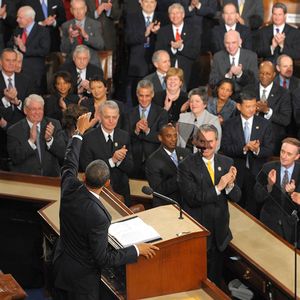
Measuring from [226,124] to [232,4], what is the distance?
6.39ft

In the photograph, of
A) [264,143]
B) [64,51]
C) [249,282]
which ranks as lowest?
[249,282]

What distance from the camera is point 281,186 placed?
6664 millimetres

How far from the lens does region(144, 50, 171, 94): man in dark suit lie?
338 inches

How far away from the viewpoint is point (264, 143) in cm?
775

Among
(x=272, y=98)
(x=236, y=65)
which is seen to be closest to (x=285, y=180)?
(x=272, y=98)

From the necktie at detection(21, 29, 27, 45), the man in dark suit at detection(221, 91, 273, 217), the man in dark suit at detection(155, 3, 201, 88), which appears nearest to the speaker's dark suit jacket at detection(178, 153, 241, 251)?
the man in dark suit at detection(221, 91, 273, 217)

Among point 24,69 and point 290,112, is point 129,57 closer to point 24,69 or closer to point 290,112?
point 24,69

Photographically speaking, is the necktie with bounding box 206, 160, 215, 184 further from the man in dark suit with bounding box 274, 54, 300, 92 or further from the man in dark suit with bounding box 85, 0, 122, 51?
the man in dark suit with bounding box 85, 0, 122, 51

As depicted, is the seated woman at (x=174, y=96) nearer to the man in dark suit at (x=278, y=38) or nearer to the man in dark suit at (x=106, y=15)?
the man in dark suit at (x=278, y=38)

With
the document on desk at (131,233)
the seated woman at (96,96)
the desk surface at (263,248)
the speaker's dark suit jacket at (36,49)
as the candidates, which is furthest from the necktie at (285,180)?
the speaker's dark suit jacket at (36,49)

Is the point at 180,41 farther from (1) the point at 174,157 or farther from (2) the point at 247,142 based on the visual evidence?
(1) the point at 174,157

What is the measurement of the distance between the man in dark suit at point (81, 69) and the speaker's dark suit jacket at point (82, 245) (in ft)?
11.5

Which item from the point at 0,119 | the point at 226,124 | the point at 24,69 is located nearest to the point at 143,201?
the point at 226,124

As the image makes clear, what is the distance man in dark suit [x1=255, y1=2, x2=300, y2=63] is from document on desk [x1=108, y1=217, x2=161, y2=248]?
4431mm
